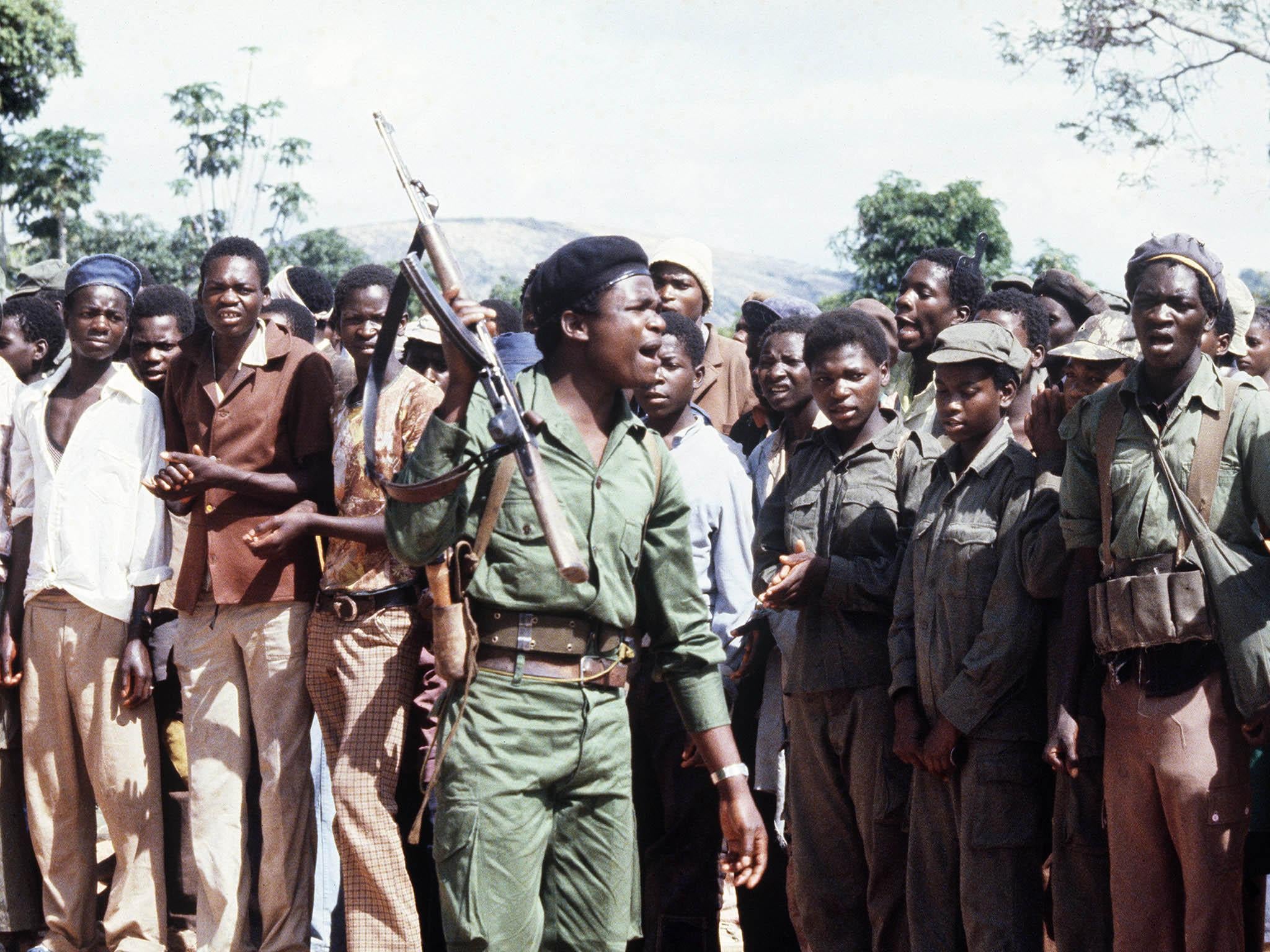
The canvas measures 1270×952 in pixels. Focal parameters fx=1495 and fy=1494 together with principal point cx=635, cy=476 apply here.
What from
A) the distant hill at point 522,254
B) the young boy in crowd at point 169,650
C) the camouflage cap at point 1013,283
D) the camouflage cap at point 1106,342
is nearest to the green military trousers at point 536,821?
the camouflage cap at point 1106,342

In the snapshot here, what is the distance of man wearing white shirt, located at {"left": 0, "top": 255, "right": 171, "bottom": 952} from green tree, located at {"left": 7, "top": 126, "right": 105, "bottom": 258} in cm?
2129

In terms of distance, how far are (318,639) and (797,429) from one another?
2.17m

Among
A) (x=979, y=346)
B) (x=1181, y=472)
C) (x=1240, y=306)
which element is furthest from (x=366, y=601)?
(x=1240, y=306)

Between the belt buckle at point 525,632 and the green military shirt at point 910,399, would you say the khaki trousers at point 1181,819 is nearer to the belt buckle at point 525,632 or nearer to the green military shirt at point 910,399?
the green military shirt at point 910,399

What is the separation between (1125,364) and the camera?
5.22 m

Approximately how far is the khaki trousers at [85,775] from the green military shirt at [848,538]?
2.63 m

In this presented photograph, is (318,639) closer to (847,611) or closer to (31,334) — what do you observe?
(847,611)

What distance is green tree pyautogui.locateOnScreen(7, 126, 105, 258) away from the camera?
2589 centimetres

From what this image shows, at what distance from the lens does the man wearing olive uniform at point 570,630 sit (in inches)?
140

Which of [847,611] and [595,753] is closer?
[595,753]

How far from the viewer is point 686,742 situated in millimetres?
5598

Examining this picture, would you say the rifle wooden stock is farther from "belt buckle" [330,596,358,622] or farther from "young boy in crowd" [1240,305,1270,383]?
"young boy in crowd" [1240,305,1270,383]

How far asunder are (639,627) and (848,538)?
127 cm

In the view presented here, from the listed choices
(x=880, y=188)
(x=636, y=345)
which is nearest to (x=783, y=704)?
(x=636, y=345)
